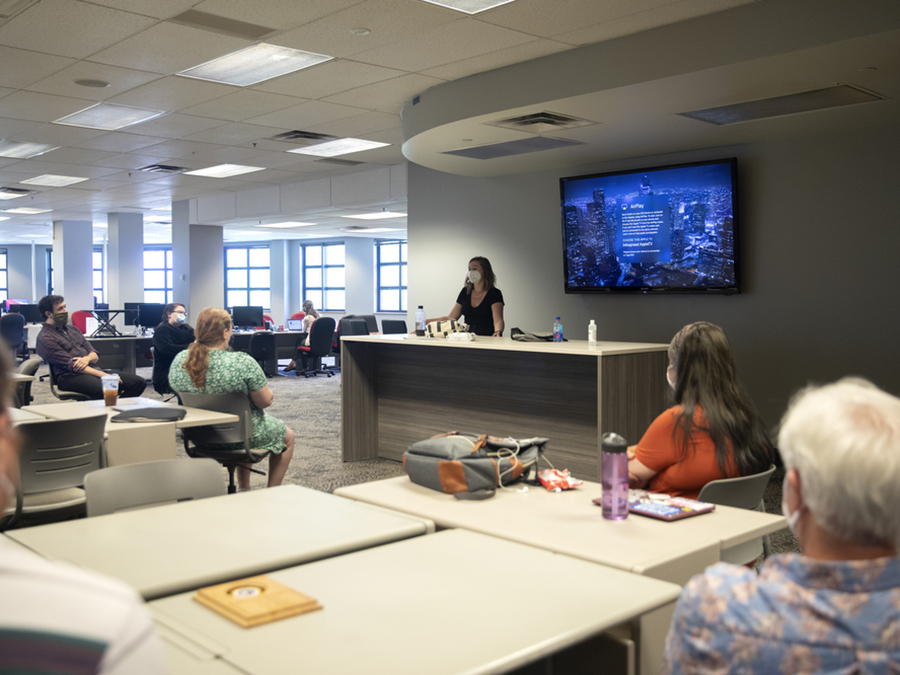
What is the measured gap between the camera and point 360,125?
689cm

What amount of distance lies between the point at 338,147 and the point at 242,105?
188 centimetres

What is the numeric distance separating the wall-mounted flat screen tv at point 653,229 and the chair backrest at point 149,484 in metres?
4.54

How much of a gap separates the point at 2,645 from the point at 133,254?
14322mm

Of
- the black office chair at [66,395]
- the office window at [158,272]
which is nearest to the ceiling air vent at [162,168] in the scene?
the black office chair at [66,395]

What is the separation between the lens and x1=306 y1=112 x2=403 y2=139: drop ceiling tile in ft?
21.6

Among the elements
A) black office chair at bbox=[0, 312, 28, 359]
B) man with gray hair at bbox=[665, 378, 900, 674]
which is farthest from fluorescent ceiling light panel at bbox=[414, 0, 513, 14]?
Result: black office chair at bbox=[0, 312, 28, 359]

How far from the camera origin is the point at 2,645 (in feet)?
2.21

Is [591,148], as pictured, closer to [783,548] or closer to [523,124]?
[523,124]

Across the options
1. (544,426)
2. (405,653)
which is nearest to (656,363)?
(544,426)

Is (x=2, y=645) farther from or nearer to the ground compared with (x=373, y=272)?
nearer to the ground

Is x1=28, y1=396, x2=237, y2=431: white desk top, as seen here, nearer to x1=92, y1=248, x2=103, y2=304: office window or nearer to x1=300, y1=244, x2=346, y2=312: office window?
x1=300, y1=244, x2=346, y2=312: office window

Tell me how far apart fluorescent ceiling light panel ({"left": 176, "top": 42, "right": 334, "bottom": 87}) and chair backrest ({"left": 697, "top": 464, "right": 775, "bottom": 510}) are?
3.80 metres

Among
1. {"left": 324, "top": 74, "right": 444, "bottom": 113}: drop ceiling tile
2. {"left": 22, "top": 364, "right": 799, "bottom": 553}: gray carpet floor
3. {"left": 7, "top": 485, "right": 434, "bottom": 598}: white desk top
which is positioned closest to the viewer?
{"left": 7, "top": 485, "right": 434, "bottom": 598}: white desk top

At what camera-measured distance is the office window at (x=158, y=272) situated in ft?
69.5
